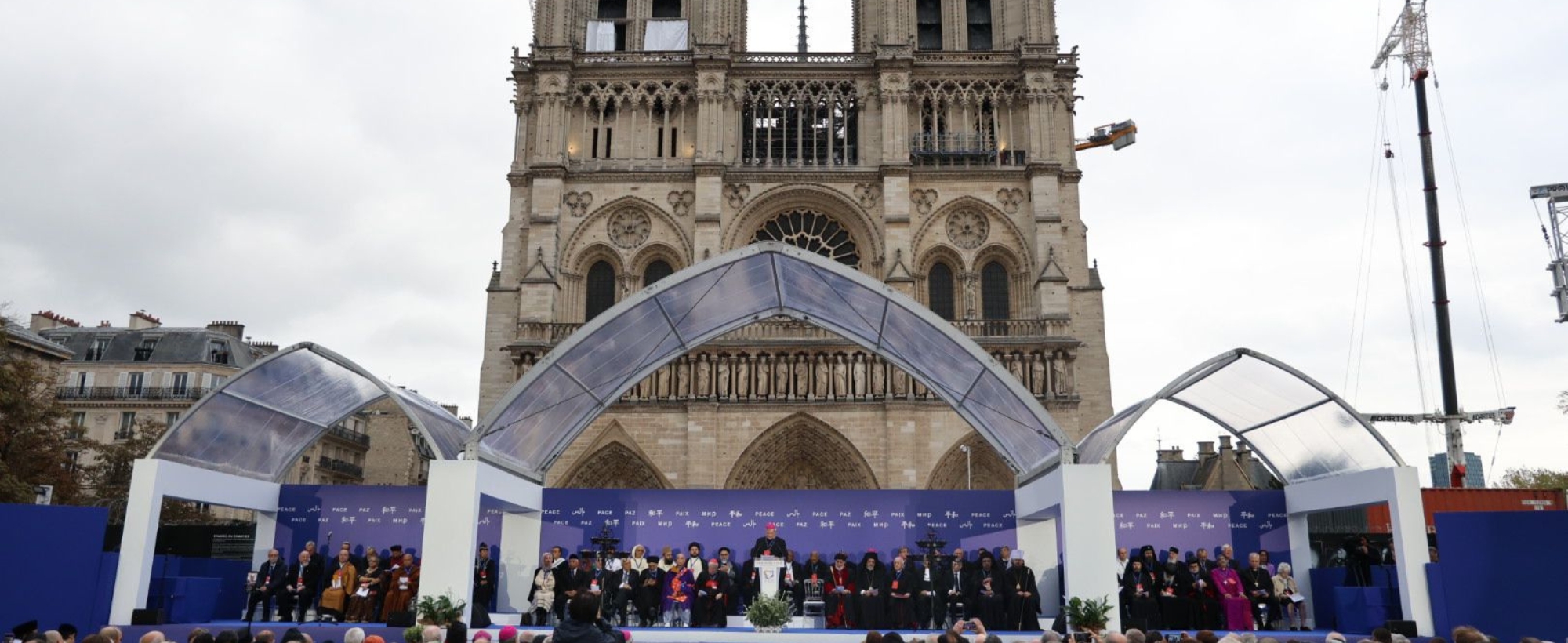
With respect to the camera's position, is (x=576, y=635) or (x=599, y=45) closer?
(x=576, y=635)

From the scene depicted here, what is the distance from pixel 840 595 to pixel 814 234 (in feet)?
52.8

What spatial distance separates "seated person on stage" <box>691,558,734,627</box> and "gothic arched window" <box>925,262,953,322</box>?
1540 centimetres

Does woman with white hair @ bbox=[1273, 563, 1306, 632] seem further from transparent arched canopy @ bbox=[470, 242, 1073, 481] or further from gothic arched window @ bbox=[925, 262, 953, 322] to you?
gothic arched window @ bbox=[925, 262, 953, 322]

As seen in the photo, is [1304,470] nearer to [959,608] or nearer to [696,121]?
[959,608]

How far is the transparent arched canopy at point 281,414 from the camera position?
45.0 feet

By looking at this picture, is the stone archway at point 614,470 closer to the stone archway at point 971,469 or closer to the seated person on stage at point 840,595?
the stone archway at point 971,469

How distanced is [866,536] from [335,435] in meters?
29.0

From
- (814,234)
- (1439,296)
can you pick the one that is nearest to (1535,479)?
(1439,296)

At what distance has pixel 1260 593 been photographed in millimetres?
14164

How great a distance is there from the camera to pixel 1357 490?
43.5 feet

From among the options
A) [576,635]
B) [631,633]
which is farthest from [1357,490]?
[576,635]

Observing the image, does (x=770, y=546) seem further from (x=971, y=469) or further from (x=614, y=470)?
(x=971, y=469)

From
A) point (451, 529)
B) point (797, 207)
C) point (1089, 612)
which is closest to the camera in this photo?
point (1089, 612)

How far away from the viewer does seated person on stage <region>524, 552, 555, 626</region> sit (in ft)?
46.8
